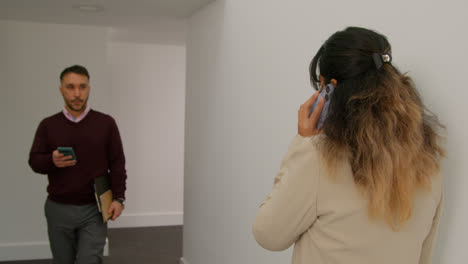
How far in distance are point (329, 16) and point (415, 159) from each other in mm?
833

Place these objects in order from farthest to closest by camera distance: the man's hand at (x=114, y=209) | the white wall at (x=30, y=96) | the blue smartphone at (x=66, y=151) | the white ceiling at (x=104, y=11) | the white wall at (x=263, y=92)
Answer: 1. the white wall at (x=30, y=96)
2. the white ceiling at (x=104, y=11)
3. the man's hand at (x=114, y=209)
4. the blue smartphone at (x=66, y=151)
5. the white wall at (x=263, y=92)

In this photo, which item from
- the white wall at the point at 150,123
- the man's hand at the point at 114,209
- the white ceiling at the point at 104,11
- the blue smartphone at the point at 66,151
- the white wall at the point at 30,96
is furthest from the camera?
the white wall at the point at 150,123

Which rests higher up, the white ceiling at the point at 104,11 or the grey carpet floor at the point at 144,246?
the white ceiling at the point at 104,11

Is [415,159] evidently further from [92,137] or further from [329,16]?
[92,137]

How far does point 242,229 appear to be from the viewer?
2678 mm

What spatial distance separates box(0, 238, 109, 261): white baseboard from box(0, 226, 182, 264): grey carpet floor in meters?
0.08

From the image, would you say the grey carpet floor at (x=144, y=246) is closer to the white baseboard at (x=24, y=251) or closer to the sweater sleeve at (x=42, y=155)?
the white baseboard at (x=24, y=251)

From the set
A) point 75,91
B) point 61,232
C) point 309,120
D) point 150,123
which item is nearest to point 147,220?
point 150,123

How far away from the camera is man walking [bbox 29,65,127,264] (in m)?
2.90

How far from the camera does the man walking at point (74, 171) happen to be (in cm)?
290

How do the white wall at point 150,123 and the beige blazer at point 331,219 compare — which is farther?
the white wall at point 150,123

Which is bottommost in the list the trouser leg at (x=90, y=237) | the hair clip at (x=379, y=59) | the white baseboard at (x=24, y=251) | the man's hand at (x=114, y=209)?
the white baseboard at (x=24, y=251)

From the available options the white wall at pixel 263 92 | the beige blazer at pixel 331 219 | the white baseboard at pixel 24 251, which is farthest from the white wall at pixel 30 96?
the beige blazer at pixel 331 219

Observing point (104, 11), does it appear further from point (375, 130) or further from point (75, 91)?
point (375, 130)
